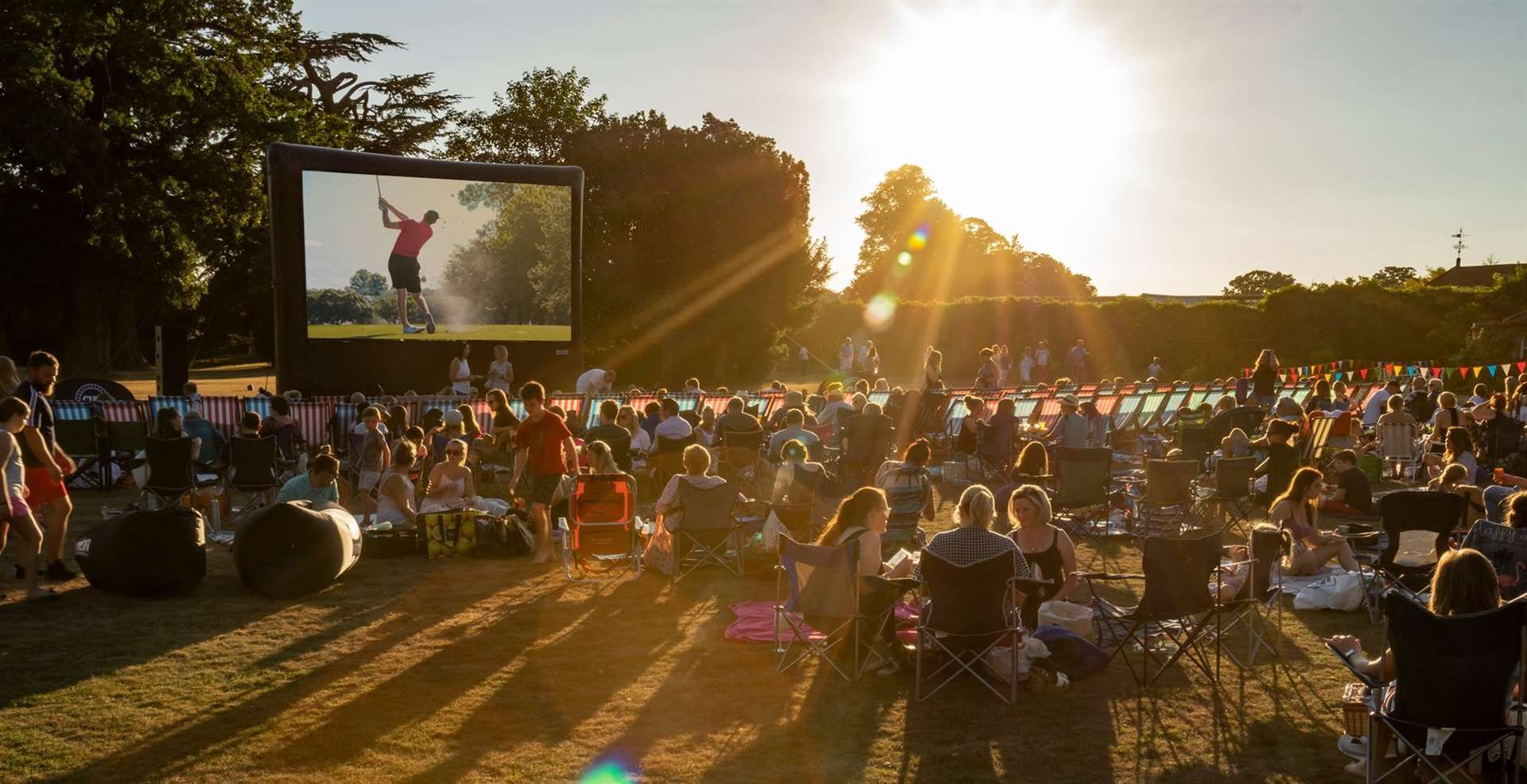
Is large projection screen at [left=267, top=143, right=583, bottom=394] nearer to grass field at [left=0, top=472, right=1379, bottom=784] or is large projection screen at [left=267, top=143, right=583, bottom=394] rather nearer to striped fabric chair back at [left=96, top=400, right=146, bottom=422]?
striped fabric chair back at [left=96, top=400, right=146, bottom=422]

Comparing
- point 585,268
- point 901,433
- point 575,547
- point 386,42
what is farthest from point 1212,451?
point 386,42

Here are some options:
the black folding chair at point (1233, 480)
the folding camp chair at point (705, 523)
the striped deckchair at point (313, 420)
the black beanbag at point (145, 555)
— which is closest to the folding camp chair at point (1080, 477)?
the black folding chair at point (1233, 480)

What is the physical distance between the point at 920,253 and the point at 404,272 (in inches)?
2257

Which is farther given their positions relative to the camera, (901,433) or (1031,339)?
(1031,339)

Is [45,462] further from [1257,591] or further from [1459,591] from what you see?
[1459,591]

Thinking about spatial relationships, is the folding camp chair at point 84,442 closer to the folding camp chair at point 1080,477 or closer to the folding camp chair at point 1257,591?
the folding camp chair at point 1080,477

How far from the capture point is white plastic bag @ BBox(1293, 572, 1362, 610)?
7863 millimetres

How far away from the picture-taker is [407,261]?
19.1 metres

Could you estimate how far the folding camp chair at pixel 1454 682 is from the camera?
439cm

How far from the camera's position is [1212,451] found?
46.1ft

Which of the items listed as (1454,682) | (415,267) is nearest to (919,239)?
(415,267)

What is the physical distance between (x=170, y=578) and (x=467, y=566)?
7.50ft

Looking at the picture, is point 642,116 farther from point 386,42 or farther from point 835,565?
point 835,565

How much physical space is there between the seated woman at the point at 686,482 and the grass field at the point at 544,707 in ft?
3.21
